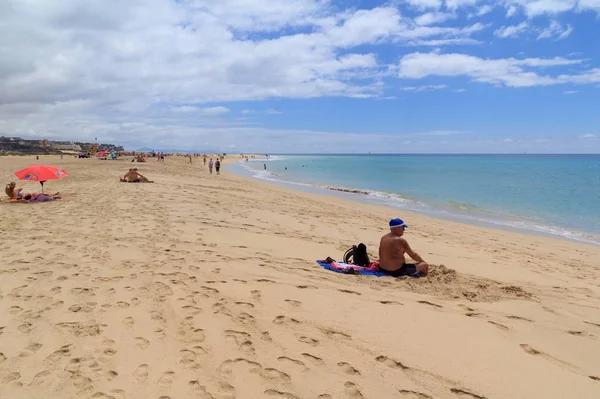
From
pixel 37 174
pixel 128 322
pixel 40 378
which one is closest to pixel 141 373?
pixel 40 378

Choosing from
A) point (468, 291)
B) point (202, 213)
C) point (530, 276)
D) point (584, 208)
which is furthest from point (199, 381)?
point (584, 208)

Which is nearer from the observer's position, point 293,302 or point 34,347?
point 34,347

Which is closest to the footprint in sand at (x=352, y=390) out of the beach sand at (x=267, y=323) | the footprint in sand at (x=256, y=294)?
the beach sand at (x=267, y=323)

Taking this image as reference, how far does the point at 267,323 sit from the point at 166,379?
1.32 meters

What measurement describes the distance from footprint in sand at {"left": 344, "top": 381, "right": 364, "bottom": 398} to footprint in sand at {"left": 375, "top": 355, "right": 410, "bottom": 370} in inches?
20.0

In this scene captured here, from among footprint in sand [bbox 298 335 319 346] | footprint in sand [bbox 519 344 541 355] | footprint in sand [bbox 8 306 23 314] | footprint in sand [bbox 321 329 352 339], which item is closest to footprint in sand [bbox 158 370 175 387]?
footprint in sand [bbox 298 335 319 346]

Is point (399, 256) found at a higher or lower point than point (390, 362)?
higher

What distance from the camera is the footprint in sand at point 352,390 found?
10.2ft

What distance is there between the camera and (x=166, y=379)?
3178 mm

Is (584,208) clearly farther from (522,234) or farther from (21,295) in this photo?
(21,295)

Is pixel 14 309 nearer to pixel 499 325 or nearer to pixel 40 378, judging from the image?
pixel 40 378

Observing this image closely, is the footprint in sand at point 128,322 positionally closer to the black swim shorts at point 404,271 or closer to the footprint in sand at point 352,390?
the footprint in sand at point 352,390

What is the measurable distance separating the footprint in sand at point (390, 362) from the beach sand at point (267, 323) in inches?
0.6

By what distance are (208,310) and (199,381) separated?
137cm
